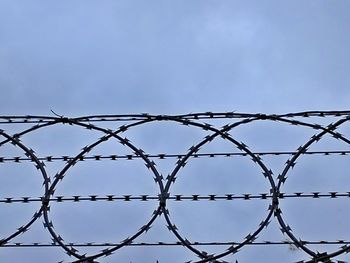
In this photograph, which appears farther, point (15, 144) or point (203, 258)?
point (15, 144)

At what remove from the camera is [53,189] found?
314 inches

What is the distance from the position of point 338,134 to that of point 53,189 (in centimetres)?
281

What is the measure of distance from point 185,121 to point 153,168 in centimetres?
58

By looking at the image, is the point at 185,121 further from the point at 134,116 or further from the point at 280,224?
the point at 280,224

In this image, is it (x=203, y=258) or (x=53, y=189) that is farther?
(x=53, y=189)

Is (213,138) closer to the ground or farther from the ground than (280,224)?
farther from the ground

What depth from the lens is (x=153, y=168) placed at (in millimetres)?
7891

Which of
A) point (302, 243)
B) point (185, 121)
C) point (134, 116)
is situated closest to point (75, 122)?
point (134, 116)

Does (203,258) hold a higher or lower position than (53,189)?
lower

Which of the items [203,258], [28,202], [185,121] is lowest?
[203,258]

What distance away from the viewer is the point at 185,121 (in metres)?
8.07

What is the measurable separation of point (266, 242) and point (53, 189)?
2.11m

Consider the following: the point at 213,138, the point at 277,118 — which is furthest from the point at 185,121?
the point at 277,118

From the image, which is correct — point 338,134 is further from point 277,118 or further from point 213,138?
point 213,138
